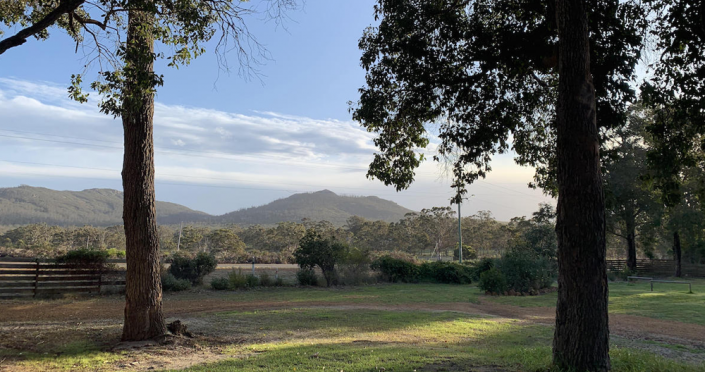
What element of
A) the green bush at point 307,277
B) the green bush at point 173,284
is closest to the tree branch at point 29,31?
the green bush at point 173,284

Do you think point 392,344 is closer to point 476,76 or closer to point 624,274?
point 476,76

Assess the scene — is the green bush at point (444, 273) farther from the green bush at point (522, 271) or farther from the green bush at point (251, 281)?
the green bush at point (251, 281)

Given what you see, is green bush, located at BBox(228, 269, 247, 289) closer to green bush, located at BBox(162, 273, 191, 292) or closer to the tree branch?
green bush, located at BBox(162, 273, 191, 292)

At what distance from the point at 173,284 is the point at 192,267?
2.19 m

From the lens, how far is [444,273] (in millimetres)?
29547

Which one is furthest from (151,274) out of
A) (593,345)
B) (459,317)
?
(459,317)

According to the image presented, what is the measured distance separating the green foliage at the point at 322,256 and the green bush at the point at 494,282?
8.20 meters

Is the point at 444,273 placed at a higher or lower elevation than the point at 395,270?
lower

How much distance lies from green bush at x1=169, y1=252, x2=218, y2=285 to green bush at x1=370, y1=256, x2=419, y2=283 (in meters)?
10.7

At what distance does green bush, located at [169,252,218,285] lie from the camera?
22.2m

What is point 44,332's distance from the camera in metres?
9.33

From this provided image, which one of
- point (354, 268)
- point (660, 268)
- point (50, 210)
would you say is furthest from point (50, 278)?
point (50, 210)

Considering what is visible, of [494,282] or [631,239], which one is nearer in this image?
[494,282]

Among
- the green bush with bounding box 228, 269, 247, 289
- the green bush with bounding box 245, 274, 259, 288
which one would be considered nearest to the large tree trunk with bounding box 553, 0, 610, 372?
the green bush with bounding box 228, 269, 247, 289
